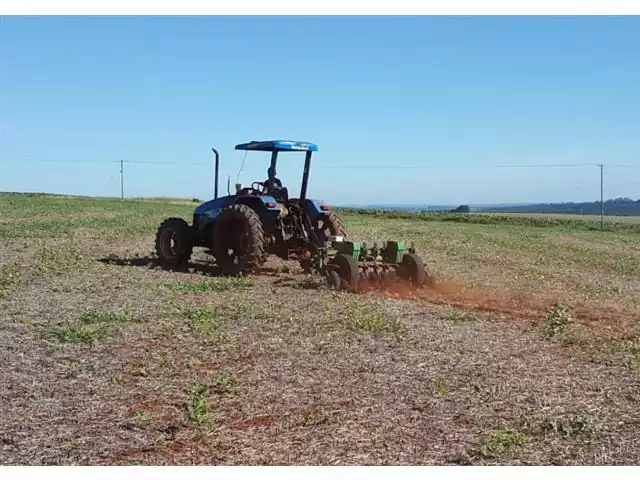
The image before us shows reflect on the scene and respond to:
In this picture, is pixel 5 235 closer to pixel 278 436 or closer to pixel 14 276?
pixel 14 276

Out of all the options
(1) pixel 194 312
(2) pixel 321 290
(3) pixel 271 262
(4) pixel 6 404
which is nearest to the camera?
(4) pixel 6 404

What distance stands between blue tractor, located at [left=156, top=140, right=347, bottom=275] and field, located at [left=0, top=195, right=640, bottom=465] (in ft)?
2.97

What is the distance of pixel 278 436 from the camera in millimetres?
4984

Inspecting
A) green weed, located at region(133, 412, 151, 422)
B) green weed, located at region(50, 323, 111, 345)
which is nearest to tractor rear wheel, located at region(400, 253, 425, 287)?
green weed, located at region(50, 323, 111, 345)

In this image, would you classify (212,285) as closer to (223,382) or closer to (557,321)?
(557,321)

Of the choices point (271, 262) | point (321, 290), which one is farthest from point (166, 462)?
point (271, 262)

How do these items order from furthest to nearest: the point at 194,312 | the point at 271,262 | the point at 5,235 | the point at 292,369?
the point at 5,235
the point at 271,262
the point at 194,312
the point at 292,369

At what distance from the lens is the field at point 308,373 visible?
4.80 m

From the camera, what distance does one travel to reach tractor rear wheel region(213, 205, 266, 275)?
1259 centimetres

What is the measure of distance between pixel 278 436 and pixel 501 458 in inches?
56.5

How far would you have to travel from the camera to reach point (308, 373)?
646 cm

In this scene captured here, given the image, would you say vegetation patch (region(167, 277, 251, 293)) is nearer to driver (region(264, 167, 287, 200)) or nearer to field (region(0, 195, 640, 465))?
field (region(0, 195, 640, 465))

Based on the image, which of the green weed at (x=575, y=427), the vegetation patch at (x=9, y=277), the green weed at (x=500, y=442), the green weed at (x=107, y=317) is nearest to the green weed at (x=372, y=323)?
the green weed at (x=107, y=317)

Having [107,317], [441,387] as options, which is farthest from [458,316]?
[107,317]
